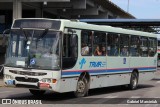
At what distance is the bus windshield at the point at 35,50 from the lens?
14.8 metres

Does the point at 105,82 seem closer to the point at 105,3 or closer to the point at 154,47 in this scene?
the point at 154,47

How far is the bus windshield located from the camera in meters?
14.8

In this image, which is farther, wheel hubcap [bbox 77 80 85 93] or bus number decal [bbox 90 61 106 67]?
bus number decal [bbox 90 61 106 67]

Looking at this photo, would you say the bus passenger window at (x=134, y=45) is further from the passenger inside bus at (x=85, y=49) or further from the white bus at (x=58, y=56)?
the passenger inside bus at (x=85, y=49)

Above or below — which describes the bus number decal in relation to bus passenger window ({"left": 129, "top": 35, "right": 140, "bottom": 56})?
below

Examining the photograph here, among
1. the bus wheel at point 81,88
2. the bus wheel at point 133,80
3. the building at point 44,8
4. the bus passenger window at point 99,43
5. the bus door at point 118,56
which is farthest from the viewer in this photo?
the building at point 44,8

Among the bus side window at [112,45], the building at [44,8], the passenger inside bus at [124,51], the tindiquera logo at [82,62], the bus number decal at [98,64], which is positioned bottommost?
the bus number decal at [98,64]

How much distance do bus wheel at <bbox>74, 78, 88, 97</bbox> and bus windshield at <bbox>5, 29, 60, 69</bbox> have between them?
6.24 feet

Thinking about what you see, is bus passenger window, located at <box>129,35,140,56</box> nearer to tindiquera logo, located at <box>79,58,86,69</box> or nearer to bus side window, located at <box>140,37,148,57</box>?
bus side window, located at <box>140,37,148,57</box>

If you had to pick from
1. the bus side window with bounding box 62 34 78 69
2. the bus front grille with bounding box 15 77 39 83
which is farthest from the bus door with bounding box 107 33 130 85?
the bus front grille with bounding box 15 77 39 83

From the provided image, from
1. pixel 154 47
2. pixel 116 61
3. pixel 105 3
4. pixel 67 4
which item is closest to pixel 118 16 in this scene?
pixel 105 3

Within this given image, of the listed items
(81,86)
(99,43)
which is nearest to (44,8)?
(99,43)

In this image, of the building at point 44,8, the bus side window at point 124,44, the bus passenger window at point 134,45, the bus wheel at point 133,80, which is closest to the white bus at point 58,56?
the bus side window at point 124,44

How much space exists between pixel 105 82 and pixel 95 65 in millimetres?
1376
